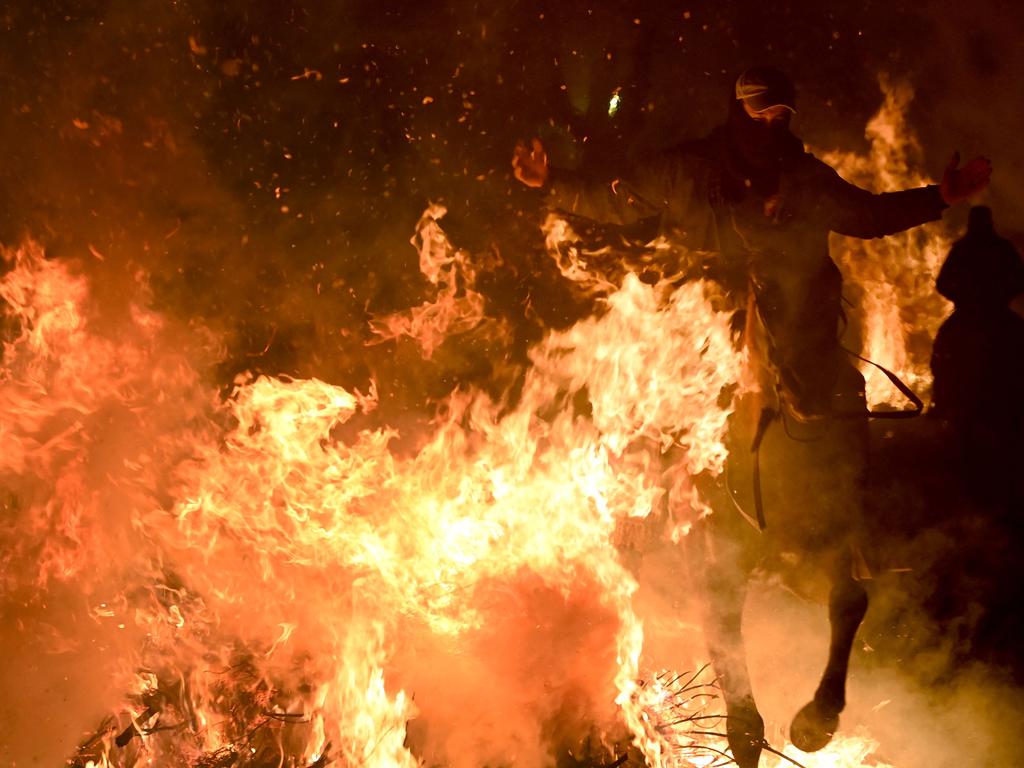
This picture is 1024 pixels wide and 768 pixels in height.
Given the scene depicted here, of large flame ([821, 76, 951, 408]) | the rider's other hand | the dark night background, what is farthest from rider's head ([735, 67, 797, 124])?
large flame ([821, 76, 951, 408])

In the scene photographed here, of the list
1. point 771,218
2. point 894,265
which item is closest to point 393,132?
point 771,218

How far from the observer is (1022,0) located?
12.5 feet

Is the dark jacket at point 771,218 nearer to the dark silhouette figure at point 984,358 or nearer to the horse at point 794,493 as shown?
the horse at point 794,493

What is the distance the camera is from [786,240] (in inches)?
129

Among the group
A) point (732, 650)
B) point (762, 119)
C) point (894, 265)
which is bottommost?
point (732, 650)

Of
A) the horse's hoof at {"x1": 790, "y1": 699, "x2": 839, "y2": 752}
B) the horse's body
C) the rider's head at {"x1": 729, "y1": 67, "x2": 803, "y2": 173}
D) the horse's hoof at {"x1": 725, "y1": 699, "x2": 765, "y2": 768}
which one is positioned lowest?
the horse's hoof at {"x1": 725, "y1": 699, "x2": 765, "y2": 768}

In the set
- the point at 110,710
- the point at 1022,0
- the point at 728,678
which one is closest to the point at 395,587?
the point at 728,678

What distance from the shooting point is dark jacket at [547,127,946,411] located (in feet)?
10.6

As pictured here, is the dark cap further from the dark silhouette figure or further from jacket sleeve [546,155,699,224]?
the dark silhouette figure

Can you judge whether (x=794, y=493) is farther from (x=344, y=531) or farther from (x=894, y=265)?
(x=344, y=531)

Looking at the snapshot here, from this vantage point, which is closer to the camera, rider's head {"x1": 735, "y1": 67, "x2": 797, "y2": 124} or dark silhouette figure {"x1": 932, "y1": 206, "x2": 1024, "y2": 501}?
rider's head {"x1": 735, "y1": 67, "x2": 797, "y2": 124}

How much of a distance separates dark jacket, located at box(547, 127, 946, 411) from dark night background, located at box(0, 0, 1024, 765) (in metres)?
0.90

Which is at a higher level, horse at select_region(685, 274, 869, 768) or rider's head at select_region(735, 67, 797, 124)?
rider's head at select_region(735, 67, 797, 124)

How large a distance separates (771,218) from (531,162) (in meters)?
1.17
